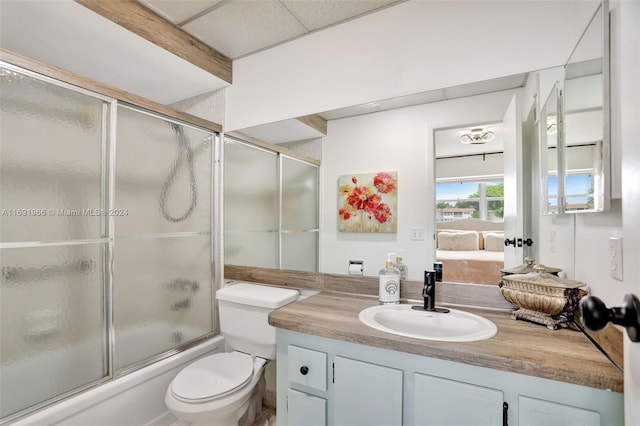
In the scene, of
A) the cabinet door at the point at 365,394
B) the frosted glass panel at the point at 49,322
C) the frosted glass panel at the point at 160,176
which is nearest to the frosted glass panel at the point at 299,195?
the frosted glass panel at the point at 160,176

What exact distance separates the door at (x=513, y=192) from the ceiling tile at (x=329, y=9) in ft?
2.96

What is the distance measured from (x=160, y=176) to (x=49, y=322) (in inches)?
34.2

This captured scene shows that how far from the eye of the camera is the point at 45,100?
51.3 inches

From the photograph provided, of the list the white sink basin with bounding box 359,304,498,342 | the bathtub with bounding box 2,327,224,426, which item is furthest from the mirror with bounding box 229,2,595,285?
the bathtub with bounding box 2,327,224,426

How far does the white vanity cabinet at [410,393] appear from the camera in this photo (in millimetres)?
813

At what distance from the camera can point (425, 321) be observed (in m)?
1.31

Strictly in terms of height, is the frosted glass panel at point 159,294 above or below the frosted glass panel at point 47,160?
below

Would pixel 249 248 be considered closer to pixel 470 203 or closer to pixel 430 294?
pixel 430 294

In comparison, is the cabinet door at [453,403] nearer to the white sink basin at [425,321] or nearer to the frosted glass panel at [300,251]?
the white sink basin at [425,321]

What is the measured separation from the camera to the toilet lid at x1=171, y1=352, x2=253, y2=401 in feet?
4.63

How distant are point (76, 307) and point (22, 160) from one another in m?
0.68

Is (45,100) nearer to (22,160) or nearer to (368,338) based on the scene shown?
(22,160)

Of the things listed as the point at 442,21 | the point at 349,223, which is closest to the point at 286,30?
the point at 442,21

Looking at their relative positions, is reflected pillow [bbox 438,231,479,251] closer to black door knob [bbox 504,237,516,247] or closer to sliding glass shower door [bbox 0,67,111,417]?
black door knob [bbox 504,237,516,247]
